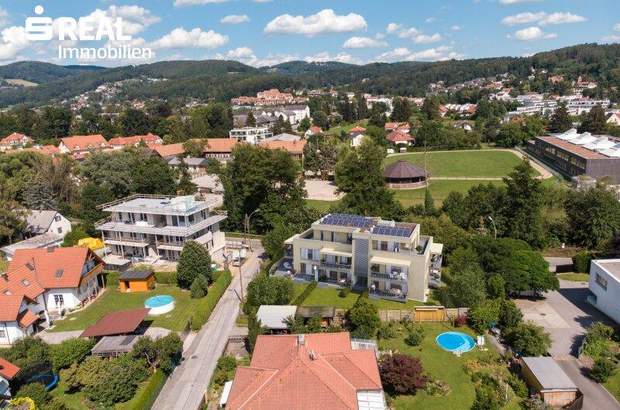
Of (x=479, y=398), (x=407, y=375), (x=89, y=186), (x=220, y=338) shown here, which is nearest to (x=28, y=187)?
(x=89, y=186)

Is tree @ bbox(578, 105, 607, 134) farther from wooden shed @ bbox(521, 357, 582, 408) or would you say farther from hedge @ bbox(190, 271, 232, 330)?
hedge @ bbox(190, 271, 232, 330)

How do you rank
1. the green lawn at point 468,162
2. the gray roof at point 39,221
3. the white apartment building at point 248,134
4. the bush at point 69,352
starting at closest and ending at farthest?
1. the bush at point 69,352
2. the gray roof at point 39,221
3. the green lawn at point 468,162
4. the white apartment building at point 248,134

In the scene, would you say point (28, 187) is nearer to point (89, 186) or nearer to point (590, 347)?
point (89, 186)

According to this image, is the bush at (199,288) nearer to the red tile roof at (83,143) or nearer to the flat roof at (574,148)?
the flat roof at (574,148)

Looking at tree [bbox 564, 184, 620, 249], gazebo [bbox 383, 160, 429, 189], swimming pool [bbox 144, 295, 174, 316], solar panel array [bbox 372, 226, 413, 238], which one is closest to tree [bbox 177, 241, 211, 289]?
swimming pool [bbox 144, 295, 174, 316]

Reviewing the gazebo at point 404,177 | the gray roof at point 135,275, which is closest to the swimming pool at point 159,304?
the gray roof at point 135,275
